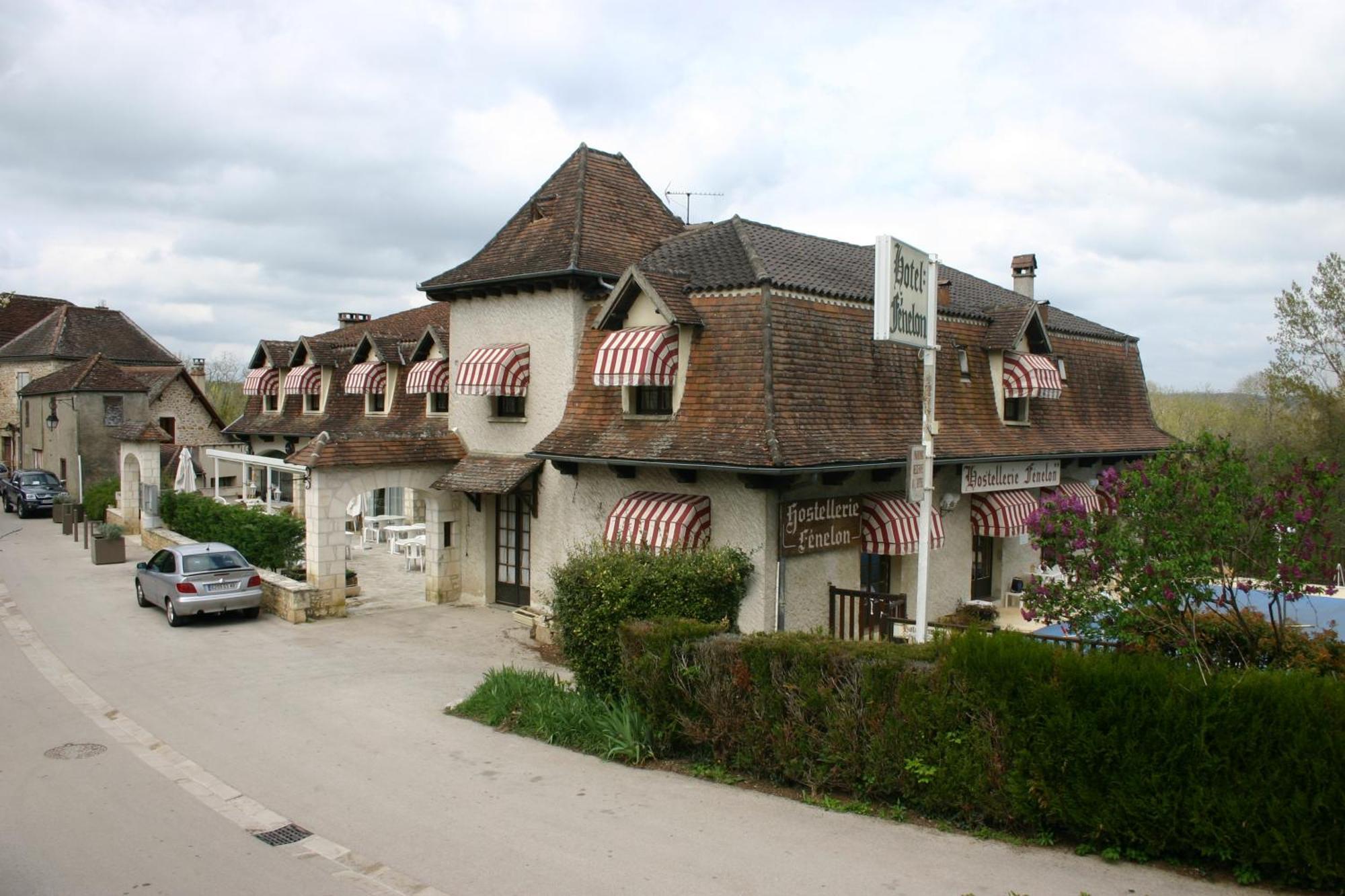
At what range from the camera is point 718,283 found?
15516 mm

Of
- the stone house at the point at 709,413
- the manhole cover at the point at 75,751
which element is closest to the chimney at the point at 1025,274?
the stone house at the point at 709,413

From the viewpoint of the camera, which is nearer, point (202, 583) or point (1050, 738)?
point (1050, 738)

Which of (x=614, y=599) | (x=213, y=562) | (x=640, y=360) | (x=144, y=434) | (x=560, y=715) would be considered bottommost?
(x=560, y=715)

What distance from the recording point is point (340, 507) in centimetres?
1912

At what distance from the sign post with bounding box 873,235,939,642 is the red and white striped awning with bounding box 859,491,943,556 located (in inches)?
185

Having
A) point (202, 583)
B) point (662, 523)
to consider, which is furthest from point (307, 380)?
point (662, 523)

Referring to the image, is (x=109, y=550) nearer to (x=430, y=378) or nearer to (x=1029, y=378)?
(x=430, y=378)

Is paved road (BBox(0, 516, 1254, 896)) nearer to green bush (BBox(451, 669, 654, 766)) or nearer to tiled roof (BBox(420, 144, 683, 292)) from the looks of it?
green bush (BBox(451, 669, 654, 766))

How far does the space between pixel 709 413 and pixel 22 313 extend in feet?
175

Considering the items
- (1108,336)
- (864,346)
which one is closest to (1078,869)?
(864,346)

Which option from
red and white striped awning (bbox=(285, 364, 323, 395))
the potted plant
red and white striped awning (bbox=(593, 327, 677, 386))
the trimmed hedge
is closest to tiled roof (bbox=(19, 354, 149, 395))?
red and white striped awning (bbox=(285, 364, 323, 395))

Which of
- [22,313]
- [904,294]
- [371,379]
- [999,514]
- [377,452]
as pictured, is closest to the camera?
[904,294]

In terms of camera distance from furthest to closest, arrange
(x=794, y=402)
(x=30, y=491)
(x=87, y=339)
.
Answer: (x=87, y=339) → (x=30, y=491) → (x=794, y=402)

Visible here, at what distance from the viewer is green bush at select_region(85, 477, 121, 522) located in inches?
1319
